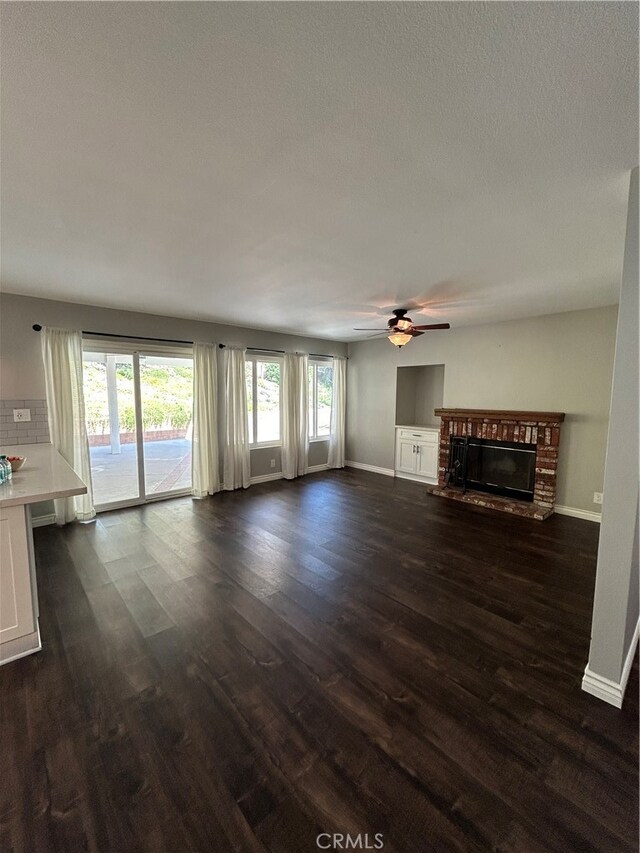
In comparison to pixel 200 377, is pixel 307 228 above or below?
above

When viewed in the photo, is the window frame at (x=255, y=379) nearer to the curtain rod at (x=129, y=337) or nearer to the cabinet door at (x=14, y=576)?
the curtain rod at (x=129, y=337)

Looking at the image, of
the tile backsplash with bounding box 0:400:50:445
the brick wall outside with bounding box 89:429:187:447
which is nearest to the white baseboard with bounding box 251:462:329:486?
the brick wall outside with bounding box 89:429:187:447

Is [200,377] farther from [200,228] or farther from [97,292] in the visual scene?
[200,228]

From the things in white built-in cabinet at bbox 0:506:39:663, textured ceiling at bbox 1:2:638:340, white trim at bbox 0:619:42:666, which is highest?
textured ceiling at bbox 1:2:638:340

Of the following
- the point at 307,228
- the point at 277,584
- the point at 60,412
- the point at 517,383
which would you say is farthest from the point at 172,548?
the point at 517,383

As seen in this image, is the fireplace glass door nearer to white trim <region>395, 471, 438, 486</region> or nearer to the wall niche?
white trim <region>395, 471, 438, 486</region>

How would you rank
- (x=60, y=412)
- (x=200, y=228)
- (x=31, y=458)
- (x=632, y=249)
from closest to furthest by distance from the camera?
(x=632, y=249) < (x=200, y=228) < (x=31, y=458) < (x=60, y=412)

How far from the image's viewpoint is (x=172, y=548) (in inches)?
131

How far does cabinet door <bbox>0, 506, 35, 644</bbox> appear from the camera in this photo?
1.92 meters

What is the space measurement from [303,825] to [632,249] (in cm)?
271

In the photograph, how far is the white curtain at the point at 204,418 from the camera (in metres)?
4.74

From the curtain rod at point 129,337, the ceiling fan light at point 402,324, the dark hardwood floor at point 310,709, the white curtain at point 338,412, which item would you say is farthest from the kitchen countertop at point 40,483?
the white curtain at point 338,412

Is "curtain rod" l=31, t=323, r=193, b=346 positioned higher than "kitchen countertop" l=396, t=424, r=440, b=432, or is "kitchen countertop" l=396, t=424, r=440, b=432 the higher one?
"curtain rod" l=31, t=323, r=193, b=346

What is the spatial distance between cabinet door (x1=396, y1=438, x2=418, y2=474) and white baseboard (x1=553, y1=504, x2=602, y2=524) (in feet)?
6.99
